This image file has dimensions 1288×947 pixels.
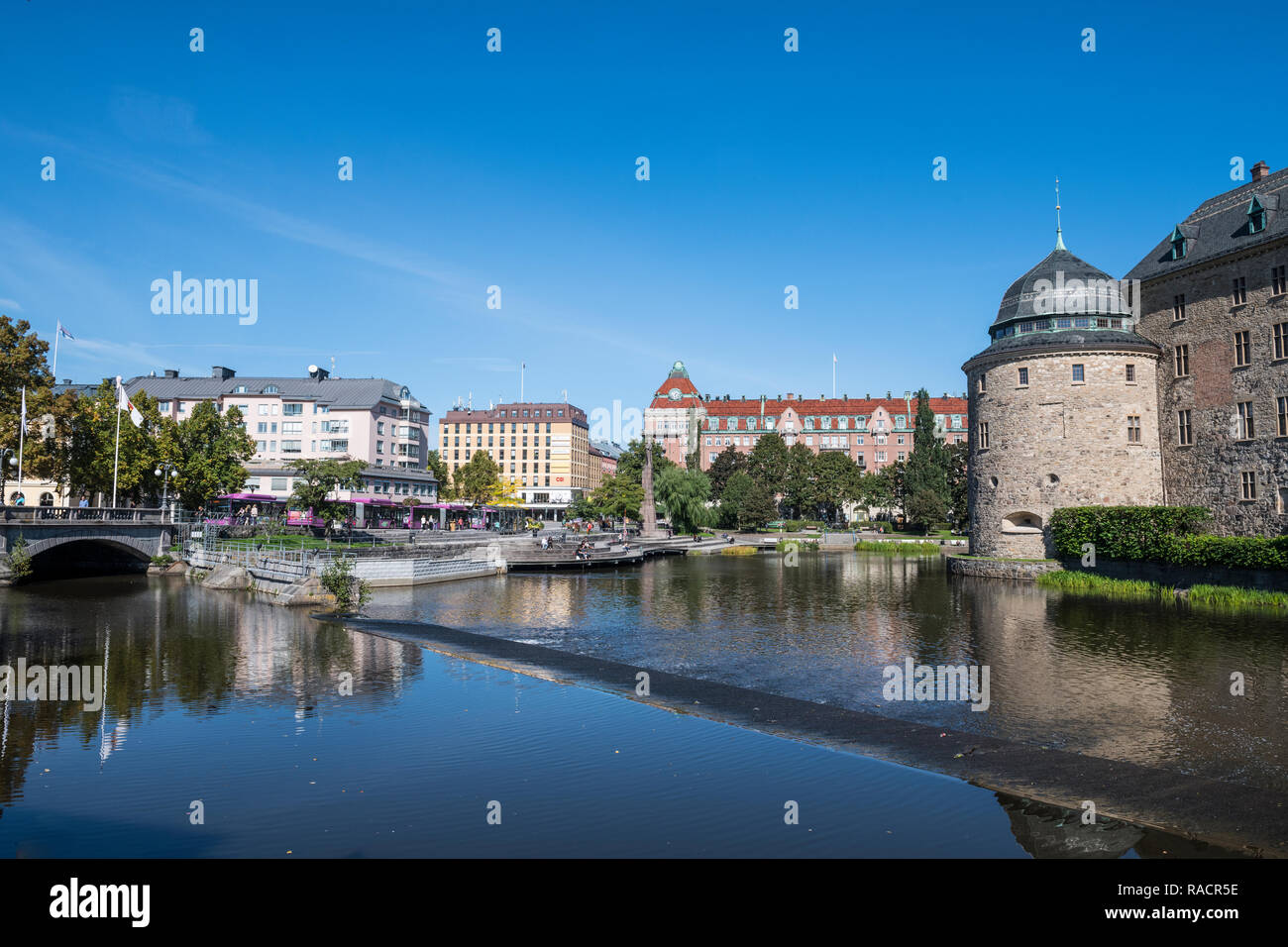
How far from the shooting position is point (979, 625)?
3094cm

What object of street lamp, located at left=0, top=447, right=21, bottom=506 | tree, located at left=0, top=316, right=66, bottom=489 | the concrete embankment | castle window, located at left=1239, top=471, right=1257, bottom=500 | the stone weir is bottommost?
the concrete embankment

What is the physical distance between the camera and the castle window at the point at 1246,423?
42.0m

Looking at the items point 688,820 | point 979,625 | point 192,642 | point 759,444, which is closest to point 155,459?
point 192,642

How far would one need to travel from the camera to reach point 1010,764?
13.1 metres

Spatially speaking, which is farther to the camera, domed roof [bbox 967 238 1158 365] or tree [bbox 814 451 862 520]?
tree [bbox 814 451 862 520]

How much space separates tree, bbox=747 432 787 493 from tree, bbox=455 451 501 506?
135 feet

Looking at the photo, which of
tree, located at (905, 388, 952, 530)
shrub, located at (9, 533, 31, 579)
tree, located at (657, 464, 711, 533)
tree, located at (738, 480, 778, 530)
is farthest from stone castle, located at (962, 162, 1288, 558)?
shrub, located at (9, 533, 31, 579)

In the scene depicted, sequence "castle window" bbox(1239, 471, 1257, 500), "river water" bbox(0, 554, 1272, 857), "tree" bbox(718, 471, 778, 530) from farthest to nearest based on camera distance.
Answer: "tree" bbox(718, 471, 778, 530) < "castle window" bbox(1239, 471, 1257, 500) < "river water" bbox(0, 554, 1272, 857)

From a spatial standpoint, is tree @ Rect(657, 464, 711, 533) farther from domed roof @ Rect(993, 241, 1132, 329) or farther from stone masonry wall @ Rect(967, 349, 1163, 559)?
domed roof @ Rect(993, 241, 1132, 329)

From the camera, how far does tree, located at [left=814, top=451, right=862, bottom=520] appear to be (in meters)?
112

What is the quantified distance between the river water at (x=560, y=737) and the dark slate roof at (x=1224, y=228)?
22951 mm

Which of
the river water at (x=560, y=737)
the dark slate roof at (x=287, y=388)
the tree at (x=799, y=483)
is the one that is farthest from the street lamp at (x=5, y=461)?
the tree at (x=799, y=483)

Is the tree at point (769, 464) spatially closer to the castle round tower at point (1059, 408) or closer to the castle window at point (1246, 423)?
the castle round tower at point (1059, 408)

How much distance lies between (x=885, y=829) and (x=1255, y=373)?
4369cm
